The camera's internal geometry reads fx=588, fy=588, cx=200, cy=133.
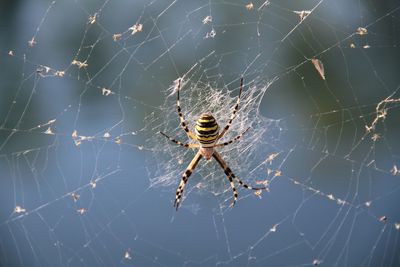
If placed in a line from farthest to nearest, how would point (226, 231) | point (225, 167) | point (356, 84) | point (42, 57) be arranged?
point (42, 57), point (226, 231), point (356, 84), point (225, 167)

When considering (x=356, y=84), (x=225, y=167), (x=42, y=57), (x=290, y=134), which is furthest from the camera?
(x=42, y=57)

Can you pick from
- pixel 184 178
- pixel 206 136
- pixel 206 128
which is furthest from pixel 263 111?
pixel 206 128

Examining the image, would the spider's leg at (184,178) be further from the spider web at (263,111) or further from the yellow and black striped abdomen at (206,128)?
the spider web at (263,111)

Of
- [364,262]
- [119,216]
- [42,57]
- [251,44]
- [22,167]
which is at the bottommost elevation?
[364,262]

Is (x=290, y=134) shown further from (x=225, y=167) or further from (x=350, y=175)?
(x=225, y=167)

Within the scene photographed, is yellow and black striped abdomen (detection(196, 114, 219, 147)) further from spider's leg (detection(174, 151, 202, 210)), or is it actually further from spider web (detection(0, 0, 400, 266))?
spider web (detection(0, 0, 400, 266))

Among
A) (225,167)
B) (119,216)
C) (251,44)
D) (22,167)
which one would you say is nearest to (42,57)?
(22,167)

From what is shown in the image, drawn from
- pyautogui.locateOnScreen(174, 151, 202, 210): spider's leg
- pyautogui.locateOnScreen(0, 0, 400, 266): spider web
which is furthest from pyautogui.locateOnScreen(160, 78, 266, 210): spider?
pyautogui.locateOnScreen(0, 0, 400, 266): spider web

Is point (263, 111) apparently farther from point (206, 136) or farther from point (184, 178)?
point (206, 136)
